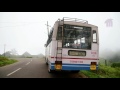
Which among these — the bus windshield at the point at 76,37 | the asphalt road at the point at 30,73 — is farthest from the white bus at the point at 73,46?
the asphalt road at the point at 30,73

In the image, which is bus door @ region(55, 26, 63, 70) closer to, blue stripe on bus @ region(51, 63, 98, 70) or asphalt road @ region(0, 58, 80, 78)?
blue stripe on bus @ region(51, 63, 98, 70)

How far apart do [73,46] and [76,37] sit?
22.9 inches

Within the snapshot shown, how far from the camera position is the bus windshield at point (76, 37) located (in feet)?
27.0

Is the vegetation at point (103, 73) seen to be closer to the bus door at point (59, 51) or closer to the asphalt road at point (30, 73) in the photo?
the asphalt road at point (30, 73)

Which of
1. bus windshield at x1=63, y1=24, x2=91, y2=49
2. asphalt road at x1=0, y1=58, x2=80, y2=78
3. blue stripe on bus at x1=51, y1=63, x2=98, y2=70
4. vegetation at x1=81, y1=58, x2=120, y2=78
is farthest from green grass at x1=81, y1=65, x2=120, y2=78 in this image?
bus windshield at x1=63, y1=24, x2=91, y2=49

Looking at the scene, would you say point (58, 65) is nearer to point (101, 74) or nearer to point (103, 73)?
point (101, 74)

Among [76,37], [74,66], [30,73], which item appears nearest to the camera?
[74,66]

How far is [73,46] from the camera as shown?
323 inches

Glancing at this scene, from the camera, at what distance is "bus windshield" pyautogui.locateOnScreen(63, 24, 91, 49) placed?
8.22 metres

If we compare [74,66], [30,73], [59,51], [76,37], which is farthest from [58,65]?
[30,73]
